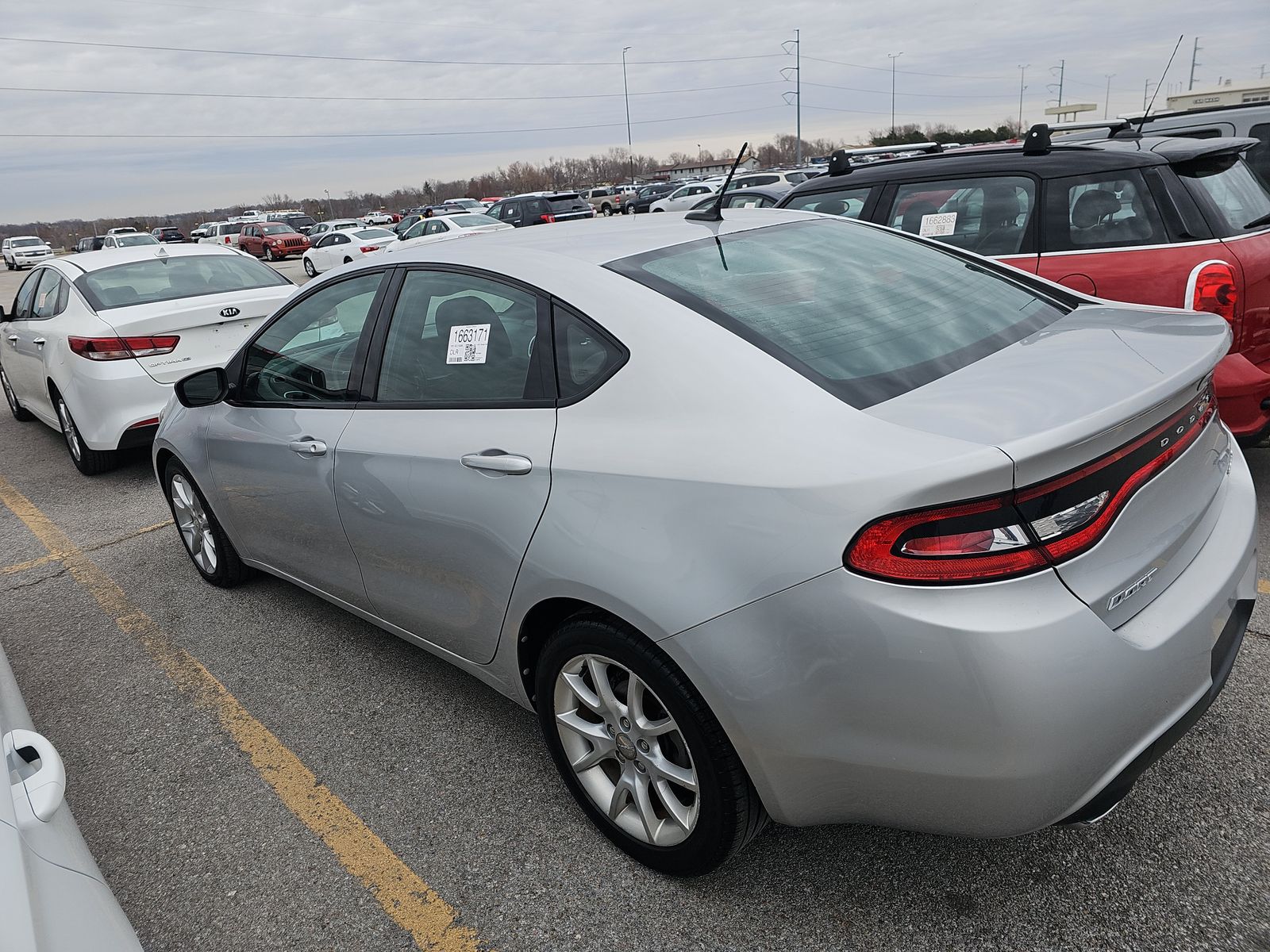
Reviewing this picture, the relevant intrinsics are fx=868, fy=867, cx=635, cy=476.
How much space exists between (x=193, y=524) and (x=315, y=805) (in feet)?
7.09

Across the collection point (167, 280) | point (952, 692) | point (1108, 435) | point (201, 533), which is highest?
point (167, 280)

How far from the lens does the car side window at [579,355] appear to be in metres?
2.18

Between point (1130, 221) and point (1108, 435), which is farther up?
point (1130, 221)

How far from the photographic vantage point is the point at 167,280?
20.9 feet

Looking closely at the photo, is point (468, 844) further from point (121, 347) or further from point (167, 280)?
point (167, 280)

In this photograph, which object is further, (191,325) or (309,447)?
(191,325)

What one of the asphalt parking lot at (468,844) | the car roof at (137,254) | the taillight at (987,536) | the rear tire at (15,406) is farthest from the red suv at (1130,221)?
the rear tire at (15,406)

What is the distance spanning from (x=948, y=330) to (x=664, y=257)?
2.59 feet

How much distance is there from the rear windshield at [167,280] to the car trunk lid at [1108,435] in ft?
19.4

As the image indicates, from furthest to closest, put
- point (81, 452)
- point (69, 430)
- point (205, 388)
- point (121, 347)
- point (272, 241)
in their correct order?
point (272, 241), point (69, 430), point (81, 452), point (121, 347), point (205, 388)

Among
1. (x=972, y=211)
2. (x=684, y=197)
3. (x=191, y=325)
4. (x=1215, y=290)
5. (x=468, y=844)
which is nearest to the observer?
(x=468, y=844)

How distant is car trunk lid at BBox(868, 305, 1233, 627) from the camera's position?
1.64 m

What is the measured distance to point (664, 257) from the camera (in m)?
2.43

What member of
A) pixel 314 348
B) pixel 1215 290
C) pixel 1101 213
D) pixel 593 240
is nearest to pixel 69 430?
pixel 314 348
